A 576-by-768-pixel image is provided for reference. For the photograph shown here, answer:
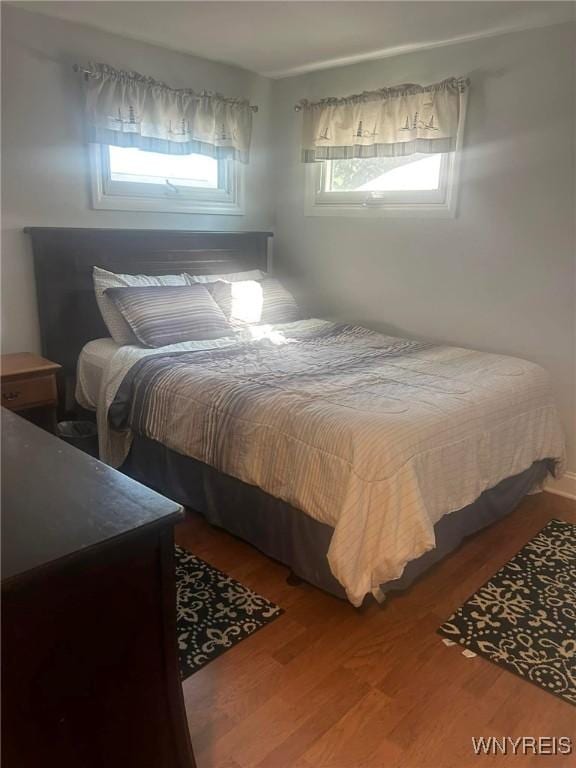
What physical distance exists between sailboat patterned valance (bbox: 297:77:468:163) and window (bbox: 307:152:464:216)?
0.39ft

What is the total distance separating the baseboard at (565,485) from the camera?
291cm

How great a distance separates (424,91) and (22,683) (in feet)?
10.6

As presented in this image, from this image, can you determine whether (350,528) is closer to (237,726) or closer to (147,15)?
(237,726)

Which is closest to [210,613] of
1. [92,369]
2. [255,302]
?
[92,369]

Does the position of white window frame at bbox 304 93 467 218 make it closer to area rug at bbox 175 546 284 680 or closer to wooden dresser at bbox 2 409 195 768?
area rug at bbox 175 546 284 680

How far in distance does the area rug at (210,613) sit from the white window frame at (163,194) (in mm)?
2067

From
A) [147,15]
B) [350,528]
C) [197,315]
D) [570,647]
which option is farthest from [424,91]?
[570,647]

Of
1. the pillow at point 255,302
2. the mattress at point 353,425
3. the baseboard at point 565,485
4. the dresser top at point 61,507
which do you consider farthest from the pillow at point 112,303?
the baseboard at point 565,485

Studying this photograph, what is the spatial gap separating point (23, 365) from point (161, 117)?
62.9 inches

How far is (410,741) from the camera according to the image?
4.88ft

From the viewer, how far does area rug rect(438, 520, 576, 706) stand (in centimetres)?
175

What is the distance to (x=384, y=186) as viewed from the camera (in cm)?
345

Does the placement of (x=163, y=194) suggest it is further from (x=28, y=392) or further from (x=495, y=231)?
(x=495, y=231)

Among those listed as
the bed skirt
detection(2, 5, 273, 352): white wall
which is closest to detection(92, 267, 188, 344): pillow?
detection(2, 5, 273, 352): white wall
